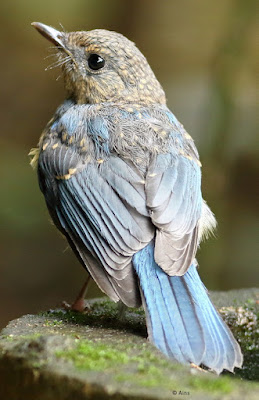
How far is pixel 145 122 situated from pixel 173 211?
0.67m

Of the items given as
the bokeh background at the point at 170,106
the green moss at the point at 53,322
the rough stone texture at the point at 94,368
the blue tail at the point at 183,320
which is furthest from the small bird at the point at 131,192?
the bokeh background at the point at 170,106

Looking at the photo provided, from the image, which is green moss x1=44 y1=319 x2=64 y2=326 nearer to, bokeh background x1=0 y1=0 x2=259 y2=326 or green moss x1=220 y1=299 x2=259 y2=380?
green moss x1=220 y1=299 x2=259 y2=380

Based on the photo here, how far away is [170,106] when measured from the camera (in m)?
6.90

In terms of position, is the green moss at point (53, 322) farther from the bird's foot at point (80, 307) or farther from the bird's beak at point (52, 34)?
the bird's beak at point (52, 34)

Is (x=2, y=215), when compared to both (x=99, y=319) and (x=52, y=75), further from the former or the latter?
(x=99, y=319)

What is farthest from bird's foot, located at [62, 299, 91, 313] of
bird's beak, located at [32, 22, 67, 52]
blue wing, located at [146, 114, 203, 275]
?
bird's beak, located at [32, 22, 67, 52]

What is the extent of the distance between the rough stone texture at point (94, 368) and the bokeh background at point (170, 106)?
3.68m

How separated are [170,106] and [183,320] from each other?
4308 mm

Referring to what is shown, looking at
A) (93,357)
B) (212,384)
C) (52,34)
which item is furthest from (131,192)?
(52,34)

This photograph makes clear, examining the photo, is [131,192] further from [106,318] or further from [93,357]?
[93,357]

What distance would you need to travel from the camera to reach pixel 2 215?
6.57 metres

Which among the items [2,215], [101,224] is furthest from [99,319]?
[2,215]

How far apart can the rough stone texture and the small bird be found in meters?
0.17

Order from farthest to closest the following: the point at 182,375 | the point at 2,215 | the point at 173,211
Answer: the point at 2,215, the point at 173,211, the point at 182,375
